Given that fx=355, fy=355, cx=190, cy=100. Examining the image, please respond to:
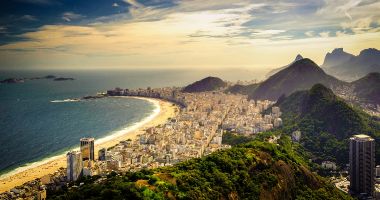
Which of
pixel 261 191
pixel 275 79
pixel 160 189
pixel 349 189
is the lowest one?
pixel 349 189

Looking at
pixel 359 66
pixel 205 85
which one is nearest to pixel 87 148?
pixel 205 85

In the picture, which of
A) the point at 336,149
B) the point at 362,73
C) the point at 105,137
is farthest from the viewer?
the point at 362,73

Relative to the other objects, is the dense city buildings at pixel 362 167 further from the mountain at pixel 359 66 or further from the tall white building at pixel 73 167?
the mountain at pixel 359 66

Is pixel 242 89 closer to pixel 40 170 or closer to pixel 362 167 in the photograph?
pixel 362 167

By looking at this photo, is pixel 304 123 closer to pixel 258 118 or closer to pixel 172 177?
pixel 258 118

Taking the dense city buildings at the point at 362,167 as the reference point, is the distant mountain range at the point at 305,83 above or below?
above

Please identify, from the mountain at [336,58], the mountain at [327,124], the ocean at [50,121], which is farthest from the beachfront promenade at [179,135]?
the mountain at [336,58]

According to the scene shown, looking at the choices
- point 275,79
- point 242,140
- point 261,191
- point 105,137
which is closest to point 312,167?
point 242,140
